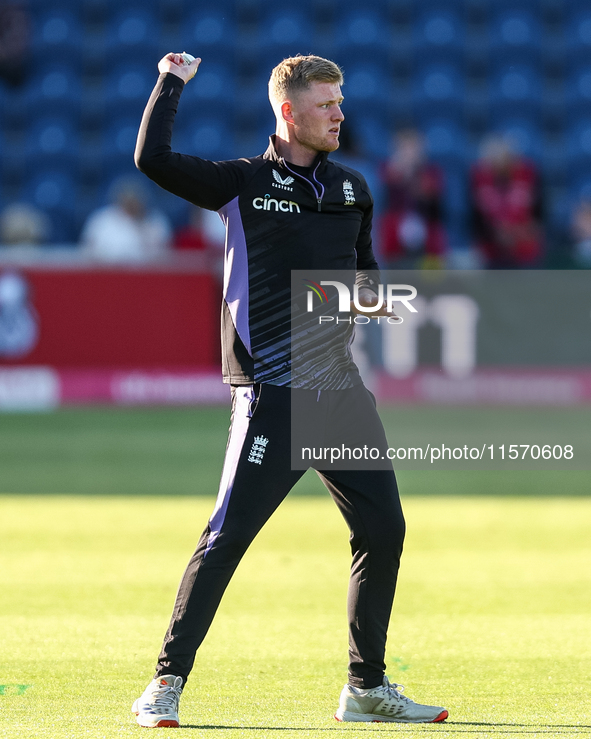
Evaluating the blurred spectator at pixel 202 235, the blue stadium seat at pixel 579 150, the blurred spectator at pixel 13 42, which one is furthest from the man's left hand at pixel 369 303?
the blurred spectator at pixel 13 42

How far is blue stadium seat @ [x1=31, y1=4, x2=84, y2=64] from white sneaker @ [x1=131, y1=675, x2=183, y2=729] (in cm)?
1571

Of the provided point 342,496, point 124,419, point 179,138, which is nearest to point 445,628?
A: point 342,496

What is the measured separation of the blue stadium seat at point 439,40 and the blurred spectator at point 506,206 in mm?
4521

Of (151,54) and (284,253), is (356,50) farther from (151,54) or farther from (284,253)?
(284,253)

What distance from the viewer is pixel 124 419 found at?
13023mm

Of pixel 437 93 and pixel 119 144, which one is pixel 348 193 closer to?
pixel 119 144

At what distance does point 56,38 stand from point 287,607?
14.4 meters

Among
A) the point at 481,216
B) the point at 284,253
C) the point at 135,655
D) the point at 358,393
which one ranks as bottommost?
the point at 135,655

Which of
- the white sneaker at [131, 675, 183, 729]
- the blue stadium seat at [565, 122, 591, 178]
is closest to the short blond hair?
the white sneaker at [131, 675, 183, 729]

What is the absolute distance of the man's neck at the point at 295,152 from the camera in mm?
4316

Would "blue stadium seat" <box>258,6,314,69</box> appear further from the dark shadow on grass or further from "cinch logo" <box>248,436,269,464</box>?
the dark shadow on grass

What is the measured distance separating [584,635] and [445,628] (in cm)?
62

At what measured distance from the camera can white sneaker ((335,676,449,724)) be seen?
13.7 ft

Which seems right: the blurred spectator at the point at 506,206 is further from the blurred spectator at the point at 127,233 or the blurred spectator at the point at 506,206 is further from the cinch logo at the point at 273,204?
the cinch logo at the point at 273,204
